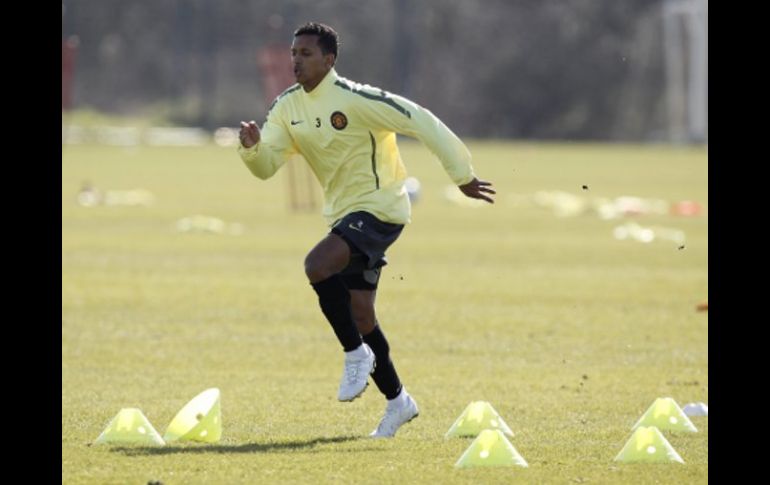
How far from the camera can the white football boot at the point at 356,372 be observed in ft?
33.2

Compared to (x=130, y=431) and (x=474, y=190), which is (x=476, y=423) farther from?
(x=130, y=431)

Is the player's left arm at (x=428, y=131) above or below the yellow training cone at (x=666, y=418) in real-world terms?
above

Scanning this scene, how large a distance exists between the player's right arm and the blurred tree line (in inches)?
2715

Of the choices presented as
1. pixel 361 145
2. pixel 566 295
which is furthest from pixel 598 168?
pixel 361 145

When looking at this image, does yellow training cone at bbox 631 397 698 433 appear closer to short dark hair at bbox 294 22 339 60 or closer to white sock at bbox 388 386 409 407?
white sock at bbox 388 386 409 407

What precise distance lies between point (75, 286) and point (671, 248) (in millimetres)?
10484

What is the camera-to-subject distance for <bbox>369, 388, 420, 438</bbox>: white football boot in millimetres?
10375

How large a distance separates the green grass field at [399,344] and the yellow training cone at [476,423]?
0.14 metres

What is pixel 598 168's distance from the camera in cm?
5375

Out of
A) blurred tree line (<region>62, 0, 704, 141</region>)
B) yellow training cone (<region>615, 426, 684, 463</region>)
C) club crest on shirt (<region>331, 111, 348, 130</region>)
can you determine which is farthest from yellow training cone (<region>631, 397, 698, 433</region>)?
blurred tree line (<region>62, 0, 704, 141</region>)

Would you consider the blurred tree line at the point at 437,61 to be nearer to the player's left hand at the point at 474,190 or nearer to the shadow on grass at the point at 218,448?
the player's left hand at the point at 474,190

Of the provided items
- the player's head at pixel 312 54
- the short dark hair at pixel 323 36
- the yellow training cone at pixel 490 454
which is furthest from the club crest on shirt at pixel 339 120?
the yellow training cone at pixel 490 454

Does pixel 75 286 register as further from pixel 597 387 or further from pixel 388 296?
pixel 597 387
